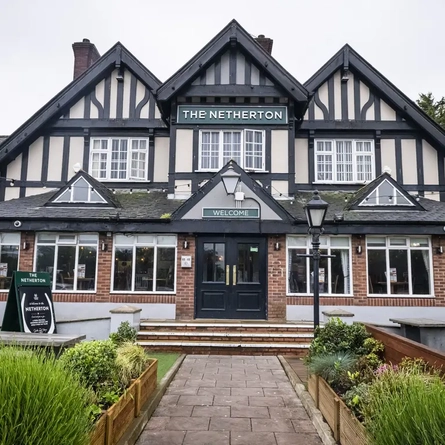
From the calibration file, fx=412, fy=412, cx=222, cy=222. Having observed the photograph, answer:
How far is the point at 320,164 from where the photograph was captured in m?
13.5

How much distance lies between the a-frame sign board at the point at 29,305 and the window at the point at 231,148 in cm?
573

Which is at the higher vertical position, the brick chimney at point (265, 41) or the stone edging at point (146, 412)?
the brick chimney at point (265, 41)

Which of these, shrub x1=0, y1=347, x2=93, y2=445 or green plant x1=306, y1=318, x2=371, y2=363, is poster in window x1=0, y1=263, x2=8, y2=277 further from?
shrub x1=0, y1=347, x2=93, y2=445

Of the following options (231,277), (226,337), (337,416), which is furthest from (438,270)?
(337,416)

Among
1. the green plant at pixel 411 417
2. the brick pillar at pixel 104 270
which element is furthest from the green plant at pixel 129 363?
the brick pillar at pixel 104 270

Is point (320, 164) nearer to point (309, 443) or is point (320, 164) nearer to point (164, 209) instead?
point (164, 209)

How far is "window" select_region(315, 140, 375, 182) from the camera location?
1334 centimetres

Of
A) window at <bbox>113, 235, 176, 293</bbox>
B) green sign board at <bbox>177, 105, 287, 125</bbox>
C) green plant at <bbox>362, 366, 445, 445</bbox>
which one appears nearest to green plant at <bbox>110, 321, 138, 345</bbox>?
window at <bbox>113, 235, 176, 293</bbox>

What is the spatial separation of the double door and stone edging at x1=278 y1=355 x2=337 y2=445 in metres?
3.54

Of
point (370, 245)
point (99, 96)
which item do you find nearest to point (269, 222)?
point (370, 245)

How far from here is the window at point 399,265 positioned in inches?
434

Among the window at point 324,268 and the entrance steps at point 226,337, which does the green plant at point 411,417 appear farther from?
the window at point 324,268

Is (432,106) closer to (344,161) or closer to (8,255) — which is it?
(344,161)

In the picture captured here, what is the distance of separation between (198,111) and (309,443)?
33.8 ft
